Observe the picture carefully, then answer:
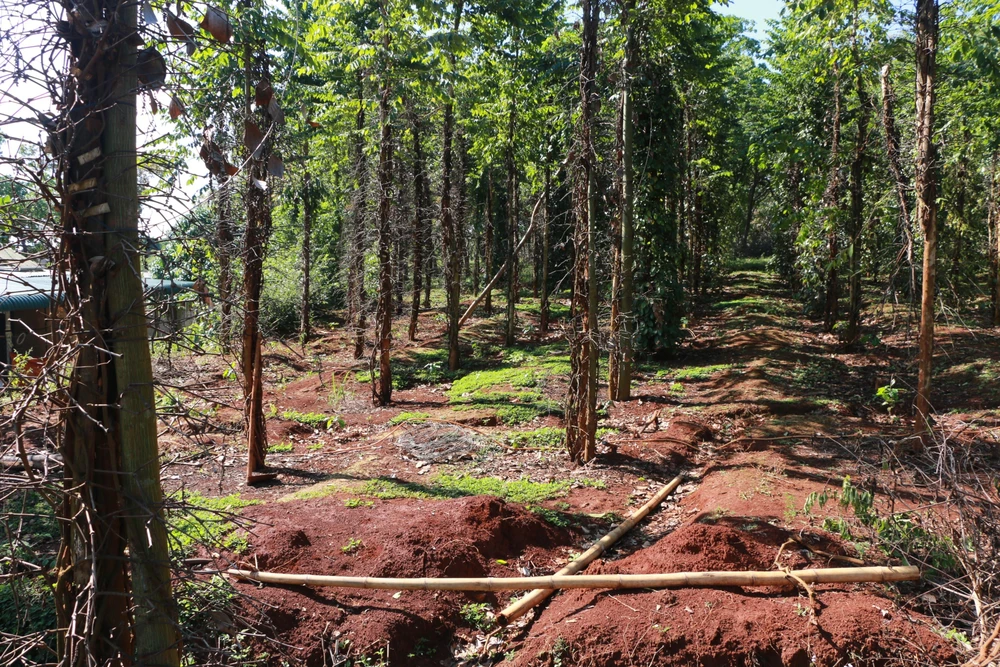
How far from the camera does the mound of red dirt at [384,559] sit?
5352 millimetres

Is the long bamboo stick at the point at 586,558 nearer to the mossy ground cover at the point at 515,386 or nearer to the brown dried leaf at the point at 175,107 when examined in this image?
the mossy ground cover at the point at 515,386

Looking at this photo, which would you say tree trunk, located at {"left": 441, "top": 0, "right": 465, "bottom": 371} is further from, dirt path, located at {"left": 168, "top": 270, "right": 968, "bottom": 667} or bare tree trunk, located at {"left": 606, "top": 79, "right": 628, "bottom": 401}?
bare tree trunk, located at {"left": 606, "top": 79, "right": 628, "bottom": 401}

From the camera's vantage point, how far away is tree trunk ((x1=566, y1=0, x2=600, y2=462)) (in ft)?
28.3

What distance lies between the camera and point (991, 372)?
12320mm

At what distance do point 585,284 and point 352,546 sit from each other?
15.0ft

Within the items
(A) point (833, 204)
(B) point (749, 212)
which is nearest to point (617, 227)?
(A) point (833, 204)

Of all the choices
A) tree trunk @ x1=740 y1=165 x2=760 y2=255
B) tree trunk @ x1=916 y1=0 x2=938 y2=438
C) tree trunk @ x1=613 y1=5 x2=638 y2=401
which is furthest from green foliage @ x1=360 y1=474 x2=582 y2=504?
tree trunk @ x1=740 y1=165 x2=760 y2=255

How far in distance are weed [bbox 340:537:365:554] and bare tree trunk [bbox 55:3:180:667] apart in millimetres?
3773

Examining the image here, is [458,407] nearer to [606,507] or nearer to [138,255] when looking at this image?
[606,507]

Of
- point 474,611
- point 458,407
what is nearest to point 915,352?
point 458,407

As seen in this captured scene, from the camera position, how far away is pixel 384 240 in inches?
526

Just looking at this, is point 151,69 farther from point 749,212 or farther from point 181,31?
→ point 749,212

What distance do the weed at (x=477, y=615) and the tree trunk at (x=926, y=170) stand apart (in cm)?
575

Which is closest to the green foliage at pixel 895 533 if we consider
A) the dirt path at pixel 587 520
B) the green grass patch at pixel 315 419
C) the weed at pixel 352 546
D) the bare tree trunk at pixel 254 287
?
the dirt path at pixel 587 520
